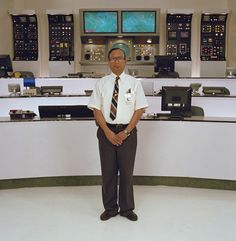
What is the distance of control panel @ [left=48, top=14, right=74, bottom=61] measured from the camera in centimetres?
1012

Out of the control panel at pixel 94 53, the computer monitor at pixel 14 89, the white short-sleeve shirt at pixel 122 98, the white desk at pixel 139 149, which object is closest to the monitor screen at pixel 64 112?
the white desk at pixel 139 149

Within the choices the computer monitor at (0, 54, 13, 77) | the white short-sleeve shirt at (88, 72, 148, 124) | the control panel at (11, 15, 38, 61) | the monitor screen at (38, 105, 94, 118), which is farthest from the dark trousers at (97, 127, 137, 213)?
the control panel at (11, 15, 38, 61)

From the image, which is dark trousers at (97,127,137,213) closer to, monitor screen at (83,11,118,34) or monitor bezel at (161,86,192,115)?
monitor bezel at (161,86,192,115)

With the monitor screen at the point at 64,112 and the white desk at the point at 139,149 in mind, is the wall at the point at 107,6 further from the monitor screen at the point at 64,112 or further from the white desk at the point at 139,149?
the white desk at the point at 139,149

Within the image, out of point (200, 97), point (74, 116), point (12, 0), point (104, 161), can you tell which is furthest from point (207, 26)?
point (104, 161)

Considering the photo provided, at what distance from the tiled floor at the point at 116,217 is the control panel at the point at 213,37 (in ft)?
21.8

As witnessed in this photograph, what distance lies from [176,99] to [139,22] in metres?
5.97

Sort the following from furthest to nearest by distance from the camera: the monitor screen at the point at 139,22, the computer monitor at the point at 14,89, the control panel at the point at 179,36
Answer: the control panel at the point at 179,36 < the monitor screen at the point at 139,22 < the computer monitor at the point at 14,89

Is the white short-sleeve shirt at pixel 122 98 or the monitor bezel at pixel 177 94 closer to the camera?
the white short-sleeve shirt at pixel 122 98

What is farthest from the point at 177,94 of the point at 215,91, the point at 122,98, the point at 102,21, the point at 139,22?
the point at 102,21

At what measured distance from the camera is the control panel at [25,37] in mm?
10156

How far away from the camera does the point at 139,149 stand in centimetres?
431

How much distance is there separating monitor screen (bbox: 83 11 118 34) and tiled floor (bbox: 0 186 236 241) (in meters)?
6.40

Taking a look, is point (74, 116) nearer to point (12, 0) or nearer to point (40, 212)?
point (40, 212)
